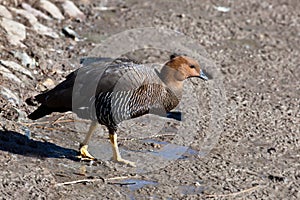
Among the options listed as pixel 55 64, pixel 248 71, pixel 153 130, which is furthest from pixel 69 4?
pixel 153 130

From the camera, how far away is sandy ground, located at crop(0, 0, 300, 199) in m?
6.68

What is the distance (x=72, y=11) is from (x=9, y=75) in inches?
111

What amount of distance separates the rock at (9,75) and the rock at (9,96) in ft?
0.96

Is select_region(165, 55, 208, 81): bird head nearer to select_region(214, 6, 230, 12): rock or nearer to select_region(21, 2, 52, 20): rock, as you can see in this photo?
select_region(21, 2, 52, 20): rock

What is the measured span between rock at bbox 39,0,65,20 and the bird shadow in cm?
359

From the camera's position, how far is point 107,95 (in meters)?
6.88

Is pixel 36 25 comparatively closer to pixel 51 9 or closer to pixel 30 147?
pixel 51 9

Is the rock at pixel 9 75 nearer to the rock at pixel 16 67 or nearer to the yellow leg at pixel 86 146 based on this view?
the rock at pixel 16 67

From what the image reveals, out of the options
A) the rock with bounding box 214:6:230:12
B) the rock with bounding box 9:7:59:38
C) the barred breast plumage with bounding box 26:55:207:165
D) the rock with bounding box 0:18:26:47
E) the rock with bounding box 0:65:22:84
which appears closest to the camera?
the barred breast plumage with bounding box 26:55:207:165

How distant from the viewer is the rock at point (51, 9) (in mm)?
10477

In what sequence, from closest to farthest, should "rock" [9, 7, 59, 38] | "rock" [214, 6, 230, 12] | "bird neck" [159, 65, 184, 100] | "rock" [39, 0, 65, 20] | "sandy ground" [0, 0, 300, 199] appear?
"sandy ground" [0, 0, 300, 199], "bird neck" [159, 65, 184, 100], "rock" [9, 7, 59, 38], "rock" [39, 0, 65, 20], "rock" [214, 6, 230, 12]

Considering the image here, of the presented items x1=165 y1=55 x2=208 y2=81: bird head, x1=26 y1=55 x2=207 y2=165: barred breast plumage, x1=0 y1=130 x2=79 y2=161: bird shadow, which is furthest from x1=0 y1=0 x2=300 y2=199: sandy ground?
x1=165 y1=55 x2=208 y2=81: bird head

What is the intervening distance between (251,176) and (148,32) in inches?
165

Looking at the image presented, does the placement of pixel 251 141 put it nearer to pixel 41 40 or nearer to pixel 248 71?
pixel 248 71
